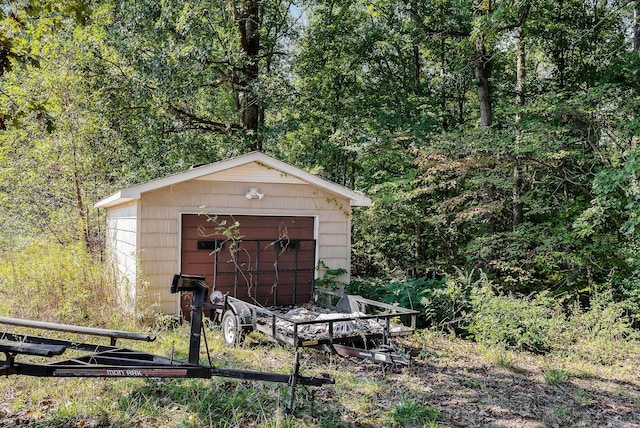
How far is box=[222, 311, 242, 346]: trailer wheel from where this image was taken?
6.21 meters

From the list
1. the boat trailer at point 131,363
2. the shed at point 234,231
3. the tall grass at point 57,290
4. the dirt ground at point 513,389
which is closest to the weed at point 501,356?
the dirt ground at point 513,389

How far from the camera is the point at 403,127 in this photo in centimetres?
1190

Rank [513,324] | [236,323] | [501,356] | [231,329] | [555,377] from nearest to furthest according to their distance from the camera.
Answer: [555,377], [501,356], [236,323], [231,329], [513,324]

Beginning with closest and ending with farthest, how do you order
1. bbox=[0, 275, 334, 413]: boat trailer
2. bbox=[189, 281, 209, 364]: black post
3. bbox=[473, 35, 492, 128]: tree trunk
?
bbox=[0, 275, 334, 413]: boat trailer
bbox=[189, 281, 209, 364]: black post
bbox=[473, 35, 492, 128]: tree trunk

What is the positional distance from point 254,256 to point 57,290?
3.03 meters

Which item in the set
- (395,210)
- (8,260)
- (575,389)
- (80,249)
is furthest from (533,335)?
(8,260)

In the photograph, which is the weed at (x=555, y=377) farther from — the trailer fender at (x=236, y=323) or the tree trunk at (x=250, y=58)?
the tree trunk at (x=250, y=58)

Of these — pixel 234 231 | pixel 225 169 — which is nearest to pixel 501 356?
pixel 234 231

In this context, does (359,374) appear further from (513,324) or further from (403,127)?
(403,127)

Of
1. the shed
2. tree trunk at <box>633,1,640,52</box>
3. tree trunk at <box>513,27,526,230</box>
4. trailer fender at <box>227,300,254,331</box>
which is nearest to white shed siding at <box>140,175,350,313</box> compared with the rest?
the shed

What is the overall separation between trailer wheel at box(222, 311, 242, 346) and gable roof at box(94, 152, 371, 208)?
7.28 ft

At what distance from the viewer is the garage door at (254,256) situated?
24.7 feet

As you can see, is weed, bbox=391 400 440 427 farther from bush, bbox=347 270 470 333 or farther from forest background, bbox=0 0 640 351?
bush, bbox=347 270 470 333

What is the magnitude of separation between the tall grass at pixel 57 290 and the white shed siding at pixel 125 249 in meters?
0.26
